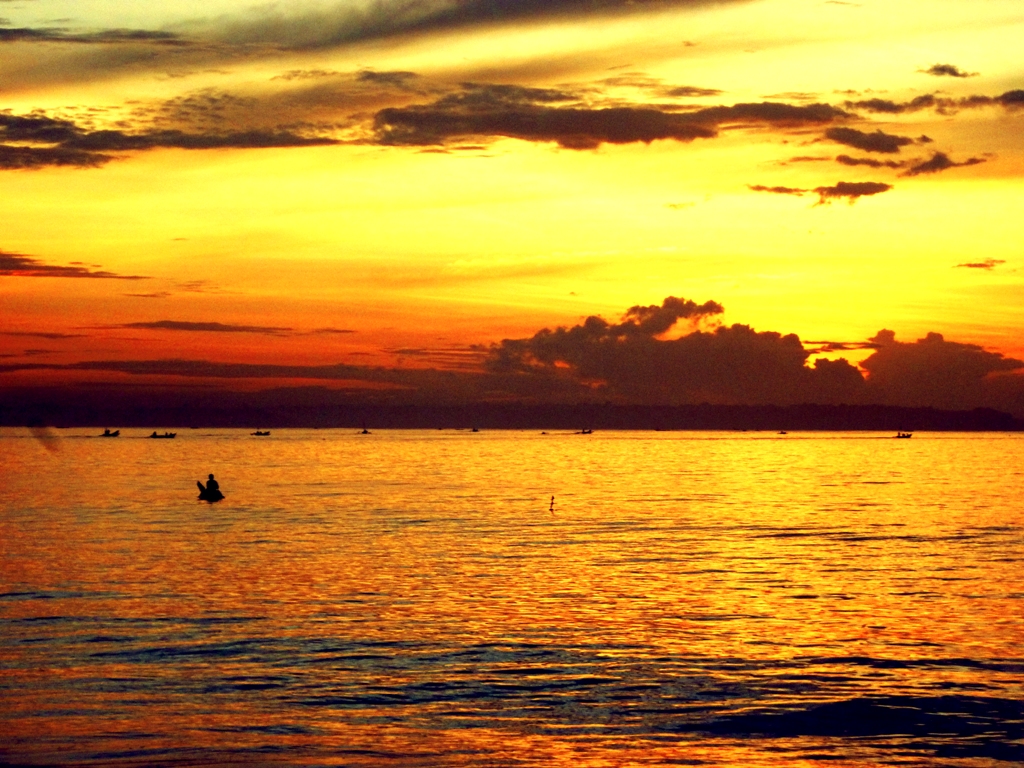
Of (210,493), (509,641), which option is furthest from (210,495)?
(509,641)

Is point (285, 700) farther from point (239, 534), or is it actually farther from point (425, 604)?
point (239, 534)

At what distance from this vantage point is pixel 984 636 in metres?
38.2

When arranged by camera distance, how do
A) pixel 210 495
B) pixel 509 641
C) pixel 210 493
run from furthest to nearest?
pixel 210 493
pixel 210 495
pixel 509 641

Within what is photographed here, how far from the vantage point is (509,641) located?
36.9 meters

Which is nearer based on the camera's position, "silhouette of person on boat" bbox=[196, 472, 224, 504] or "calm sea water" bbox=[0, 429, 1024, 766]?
"calm sea water" bbox=[0, 429, 1024, 766]

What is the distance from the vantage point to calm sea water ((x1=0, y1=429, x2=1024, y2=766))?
26.0 metres

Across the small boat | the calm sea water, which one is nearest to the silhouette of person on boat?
the small boat

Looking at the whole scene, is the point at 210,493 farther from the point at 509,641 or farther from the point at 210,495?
the point at 509,641

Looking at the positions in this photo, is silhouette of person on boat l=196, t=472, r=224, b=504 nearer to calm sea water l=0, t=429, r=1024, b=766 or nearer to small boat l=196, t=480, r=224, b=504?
small boat l=196, t=480, r=224, b=504

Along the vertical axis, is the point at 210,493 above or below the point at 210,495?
above

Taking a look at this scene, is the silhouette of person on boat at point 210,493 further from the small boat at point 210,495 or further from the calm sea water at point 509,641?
the calm sea water at point 509,641

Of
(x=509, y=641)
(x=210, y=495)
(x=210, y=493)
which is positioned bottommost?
(x=210, y=495)

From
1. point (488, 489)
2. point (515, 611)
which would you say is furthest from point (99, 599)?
point (488, 489)

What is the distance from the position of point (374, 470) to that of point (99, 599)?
125 metres
